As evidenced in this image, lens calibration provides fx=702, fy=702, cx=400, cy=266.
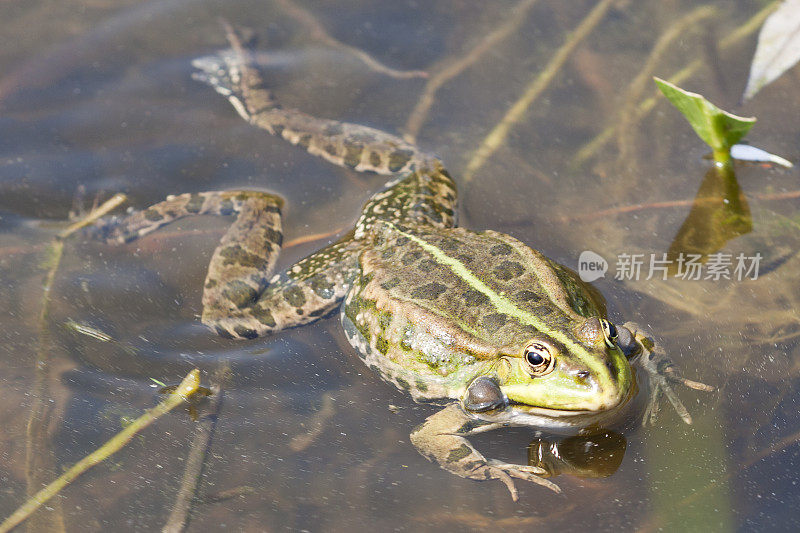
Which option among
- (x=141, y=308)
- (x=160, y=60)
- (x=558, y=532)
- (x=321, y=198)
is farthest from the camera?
(x=160, y=60)

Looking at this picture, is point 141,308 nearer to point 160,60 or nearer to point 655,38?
point 160,60

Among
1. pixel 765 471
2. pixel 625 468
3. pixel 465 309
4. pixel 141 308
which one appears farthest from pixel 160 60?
pixel 765 471

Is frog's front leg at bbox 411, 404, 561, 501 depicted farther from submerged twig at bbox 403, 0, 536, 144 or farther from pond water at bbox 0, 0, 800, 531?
submerged twig at bbox 403, 0, 536, 144

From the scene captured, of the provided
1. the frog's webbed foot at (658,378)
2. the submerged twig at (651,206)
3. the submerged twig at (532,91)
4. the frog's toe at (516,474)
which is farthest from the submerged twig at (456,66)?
the frog's toe at (516,474)

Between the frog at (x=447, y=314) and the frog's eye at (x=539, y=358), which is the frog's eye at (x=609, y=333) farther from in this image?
the frog's eye at (x=539, y=358)

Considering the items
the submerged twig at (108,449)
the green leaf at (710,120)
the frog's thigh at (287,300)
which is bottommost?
the submerged twig at (108,449)

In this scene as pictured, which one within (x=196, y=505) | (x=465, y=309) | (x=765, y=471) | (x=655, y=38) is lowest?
(x=196, y=505)

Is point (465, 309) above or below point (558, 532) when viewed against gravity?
above
